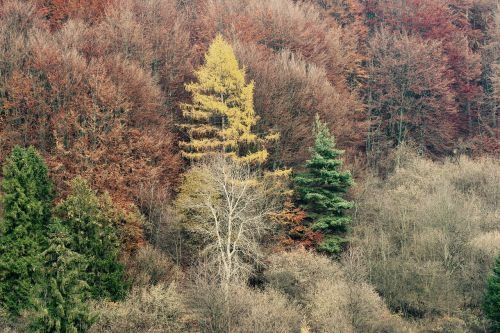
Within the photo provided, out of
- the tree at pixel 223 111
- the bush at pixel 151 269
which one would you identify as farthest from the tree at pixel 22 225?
the tree at pixel 223 111

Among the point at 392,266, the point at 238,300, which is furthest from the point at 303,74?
the point at 238,300

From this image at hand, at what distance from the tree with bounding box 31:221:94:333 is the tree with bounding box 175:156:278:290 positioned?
6638 millimetres

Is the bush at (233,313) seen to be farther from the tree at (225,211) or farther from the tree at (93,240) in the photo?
the tree at (93,240)

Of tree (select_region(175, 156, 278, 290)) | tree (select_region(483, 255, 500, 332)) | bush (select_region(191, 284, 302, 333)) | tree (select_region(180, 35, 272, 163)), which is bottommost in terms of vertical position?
tree (select_region(483, 255, 500, 332))

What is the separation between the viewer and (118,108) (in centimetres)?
3619

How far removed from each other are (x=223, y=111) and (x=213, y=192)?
6835mm

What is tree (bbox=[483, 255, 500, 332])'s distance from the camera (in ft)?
100

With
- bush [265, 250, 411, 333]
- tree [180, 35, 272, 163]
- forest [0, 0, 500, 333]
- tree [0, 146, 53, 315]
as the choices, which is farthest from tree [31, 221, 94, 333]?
tree [180, 35, 272, 163]

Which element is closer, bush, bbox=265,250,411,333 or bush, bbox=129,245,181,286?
bush, bbox=265,250,411,333

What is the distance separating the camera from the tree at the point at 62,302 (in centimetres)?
2308

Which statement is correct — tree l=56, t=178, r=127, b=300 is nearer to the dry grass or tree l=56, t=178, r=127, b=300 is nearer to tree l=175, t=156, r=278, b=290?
tree l=175, t=156, r=278, b=290

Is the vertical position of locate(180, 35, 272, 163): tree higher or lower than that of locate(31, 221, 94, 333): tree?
higher

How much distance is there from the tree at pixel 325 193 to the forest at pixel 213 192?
5.0 inches

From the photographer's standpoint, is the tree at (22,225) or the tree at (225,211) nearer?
the tree at (22,225)
